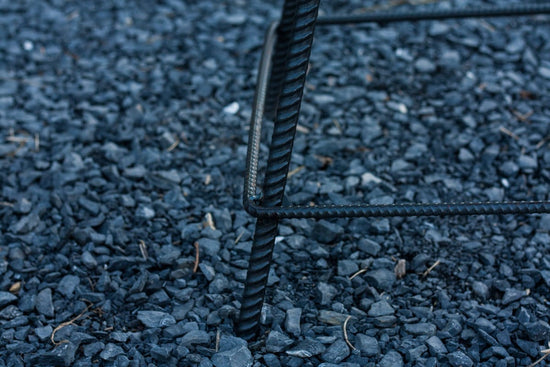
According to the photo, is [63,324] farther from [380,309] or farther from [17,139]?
[17,139]

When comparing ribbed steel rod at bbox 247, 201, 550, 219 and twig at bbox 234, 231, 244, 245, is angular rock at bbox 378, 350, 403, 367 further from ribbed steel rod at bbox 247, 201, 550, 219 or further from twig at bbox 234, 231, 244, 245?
twig at bbox 234, 231, 244, 245

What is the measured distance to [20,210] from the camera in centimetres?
230

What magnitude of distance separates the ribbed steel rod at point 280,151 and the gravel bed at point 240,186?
0.35 feet

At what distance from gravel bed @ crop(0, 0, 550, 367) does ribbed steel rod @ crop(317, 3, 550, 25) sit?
1.19 feet

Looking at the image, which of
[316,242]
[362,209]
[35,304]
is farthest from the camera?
[316,242]

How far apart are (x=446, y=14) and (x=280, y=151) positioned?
1.32 metres

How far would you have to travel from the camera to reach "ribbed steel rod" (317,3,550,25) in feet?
8.48

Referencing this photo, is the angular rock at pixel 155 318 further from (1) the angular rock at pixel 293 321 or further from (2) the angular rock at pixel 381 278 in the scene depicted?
(2) the angular rock at pixel 381 278

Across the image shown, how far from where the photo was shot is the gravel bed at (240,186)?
74.5 inches

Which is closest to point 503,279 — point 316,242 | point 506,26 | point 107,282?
point 316,242

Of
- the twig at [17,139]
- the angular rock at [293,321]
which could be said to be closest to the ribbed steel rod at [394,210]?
the angular rock at [293,321]

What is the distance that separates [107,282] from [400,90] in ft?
5.18

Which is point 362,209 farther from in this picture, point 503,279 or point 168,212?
point 168,212

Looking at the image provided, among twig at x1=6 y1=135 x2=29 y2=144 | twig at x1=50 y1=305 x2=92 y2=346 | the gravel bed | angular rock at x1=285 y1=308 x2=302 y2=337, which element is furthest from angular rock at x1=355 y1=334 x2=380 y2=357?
twig at x1=6 y1=135 x2=29 y2=144
